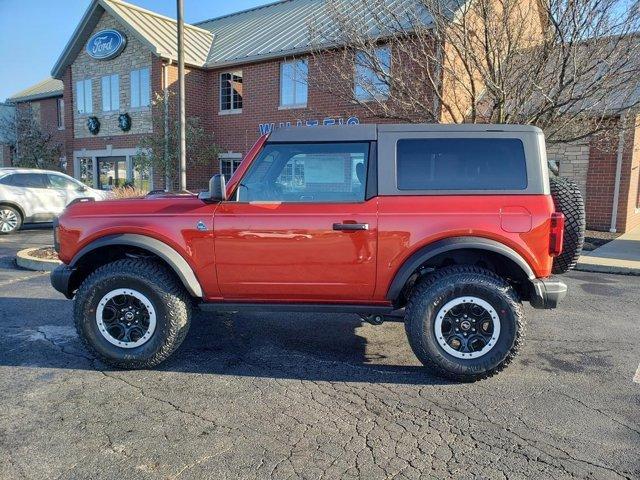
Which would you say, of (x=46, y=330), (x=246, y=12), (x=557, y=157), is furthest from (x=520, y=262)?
(x=246, y=12)

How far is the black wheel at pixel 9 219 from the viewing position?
36.8 feet

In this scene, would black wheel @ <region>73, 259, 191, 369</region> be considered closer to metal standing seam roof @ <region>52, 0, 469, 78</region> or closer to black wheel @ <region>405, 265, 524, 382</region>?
black wheel @ <region>405, 265, 524, 382</region>

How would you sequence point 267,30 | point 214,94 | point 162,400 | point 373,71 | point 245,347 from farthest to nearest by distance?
point 267,30
point 214,94
point 373,71
point 245,347
point 162,400

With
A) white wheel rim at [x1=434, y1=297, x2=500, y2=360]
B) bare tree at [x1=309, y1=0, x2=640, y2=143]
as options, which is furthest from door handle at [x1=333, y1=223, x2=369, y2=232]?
bare tree at [x1=309, y1=0, x2=640, y2=143]

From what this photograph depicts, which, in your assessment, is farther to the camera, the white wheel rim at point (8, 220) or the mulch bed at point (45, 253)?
the white wheel rim at point (8, 220)

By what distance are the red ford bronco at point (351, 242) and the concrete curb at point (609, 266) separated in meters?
5.24

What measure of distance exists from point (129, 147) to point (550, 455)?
1793cm

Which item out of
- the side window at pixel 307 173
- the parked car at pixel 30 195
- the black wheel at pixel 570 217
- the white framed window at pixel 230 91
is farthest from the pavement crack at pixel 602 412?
the white framed window at pixel 230 91

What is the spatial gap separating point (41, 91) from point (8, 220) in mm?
15713

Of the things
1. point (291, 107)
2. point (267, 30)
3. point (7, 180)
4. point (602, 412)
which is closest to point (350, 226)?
point (602, 412)

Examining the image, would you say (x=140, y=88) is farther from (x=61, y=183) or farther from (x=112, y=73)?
(x=61, y=183)

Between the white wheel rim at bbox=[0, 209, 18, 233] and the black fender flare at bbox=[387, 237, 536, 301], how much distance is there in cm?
1101

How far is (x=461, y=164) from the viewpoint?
148 inches

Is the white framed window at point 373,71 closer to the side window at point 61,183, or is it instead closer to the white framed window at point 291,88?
the white framed window at point 291,88
